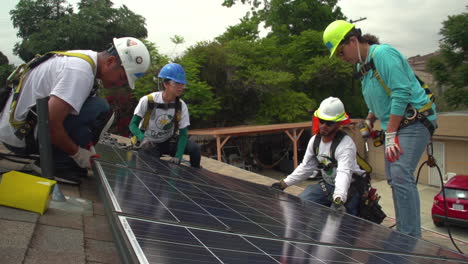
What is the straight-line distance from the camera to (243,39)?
1007 inches

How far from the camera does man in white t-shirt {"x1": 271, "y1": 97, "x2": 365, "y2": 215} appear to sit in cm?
369

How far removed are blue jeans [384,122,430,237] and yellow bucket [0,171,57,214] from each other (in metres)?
2.54

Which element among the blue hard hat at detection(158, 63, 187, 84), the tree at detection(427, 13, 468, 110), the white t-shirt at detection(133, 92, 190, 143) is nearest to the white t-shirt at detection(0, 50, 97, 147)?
the blue hard hat at detection(158, 63, 187, 84)

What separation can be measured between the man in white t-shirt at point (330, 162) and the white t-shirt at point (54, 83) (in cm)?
232

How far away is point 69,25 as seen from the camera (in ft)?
92.5

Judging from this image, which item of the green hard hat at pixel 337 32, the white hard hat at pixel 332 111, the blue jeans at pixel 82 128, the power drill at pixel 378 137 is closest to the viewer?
the blue jeans at pixel 82 128

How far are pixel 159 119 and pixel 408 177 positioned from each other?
323 centimetres

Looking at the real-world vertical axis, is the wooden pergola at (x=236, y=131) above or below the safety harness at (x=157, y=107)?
below

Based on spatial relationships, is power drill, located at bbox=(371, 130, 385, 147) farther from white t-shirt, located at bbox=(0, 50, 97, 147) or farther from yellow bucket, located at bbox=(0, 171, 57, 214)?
yellow bucket, located at bbox=(0, 171, 57, 214)

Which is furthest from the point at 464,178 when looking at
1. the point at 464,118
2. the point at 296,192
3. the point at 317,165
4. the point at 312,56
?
the point at 312,56

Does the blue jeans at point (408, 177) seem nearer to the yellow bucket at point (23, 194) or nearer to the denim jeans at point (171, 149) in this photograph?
the yellow bucket at point (23, 194)

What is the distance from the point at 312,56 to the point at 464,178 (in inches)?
694

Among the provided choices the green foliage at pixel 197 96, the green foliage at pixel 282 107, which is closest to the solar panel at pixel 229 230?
the green foliage at pixel 197 96

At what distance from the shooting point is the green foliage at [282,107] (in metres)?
25.1
